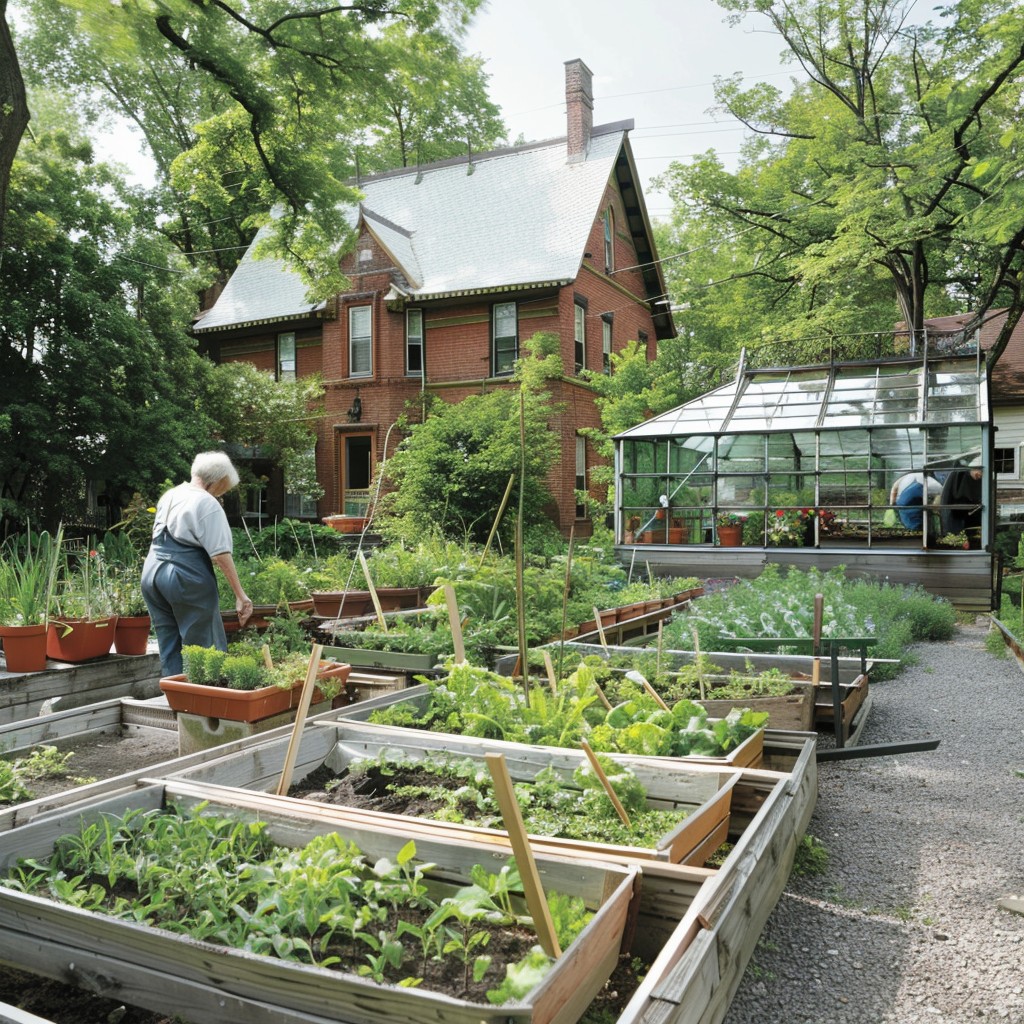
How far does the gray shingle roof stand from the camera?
64.8 ft

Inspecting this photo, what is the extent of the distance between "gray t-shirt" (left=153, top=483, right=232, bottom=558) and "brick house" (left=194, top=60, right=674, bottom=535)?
1438cm

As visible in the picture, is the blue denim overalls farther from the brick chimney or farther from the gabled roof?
the brick chimney

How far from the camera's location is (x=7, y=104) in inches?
312

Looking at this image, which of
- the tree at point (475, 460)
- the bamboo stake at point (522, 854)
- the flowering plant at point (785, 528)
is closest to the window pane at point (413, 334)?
the tree at point (475, 460)

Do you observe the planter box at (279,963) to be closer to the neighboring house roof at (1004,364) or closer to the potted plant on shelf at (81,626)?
the potted plant on shelf at (81,626)

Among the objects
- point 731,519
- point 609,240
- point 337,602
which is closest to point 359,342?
point 609,240

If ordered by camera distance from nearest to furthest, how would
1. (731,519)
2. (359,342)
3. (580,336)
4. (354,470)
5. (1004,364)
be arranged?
1. (731,519)
2. (580,336)
3. (359,342)
4. (354,470)
5. (1004,364)

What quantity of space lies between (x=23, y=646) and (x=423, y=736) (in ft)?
10.9

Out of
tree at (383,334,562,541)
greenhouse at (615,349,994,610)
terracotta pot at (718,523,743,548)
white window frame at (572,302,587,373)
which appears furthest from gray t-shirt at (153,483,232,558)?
white window frame at (572,302,587,373)

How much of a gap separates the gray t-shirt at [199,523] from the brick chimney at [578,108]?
19.4 metres

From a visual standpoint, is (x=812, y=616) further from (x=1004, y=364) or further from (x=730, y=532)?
(x=1004, y=364)

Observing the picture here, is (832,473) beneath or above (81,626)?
above

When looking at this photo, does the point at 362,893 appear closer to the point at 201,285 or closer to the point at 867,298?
the point at 201,285

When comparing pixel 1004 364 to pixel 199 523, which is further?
pixel 1004 364
